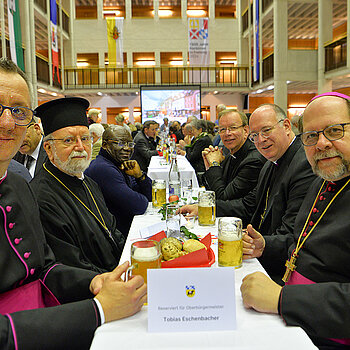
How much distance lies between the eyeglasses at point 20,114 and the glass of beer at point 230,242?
0.85 meters

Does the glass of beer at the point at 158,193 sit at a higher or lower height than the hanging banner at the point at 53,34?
lower

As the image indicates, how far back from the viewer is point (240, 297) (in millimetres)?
1236

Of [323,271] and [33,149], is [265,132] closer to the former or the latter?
[323,271]

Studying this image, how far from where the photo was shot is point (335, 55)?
40.0 ft

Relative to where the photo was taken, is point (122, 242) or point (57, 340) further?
point (122, 242)

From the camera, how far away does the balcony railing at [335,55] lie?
1152cm

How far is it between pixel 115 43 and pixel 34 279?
1595 cm

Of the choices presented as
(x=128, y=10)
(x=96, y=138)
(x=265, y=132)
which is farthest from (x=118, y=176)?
(x=128, y=10)

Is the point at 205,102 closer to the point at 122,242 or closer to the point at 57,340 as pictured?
the point at 122,242

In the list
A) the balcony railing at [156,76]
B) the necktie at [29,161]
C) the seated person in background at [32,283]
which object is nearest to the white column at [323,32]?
the balcony railing at [156,76]

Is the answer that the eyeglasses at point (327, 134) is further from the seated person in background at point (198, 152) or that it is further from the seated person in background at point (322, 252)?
the seated person in background at point (198, 152)

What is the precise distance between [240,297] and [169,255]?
12.9 inches

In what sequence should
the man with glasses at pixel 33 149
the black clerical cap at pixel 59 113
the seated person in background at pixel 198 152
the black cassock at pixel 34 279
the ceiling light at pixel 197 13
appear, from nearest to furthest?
the black cassock at pixel 34 279
the black clerical cap at pixel 59 113
the man with glasses at pixel 33 149
the seated person in background at pixel 198 152
the ceiling light at pixel 197 13

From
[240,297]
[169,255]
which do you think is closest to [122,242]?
[169,255]
